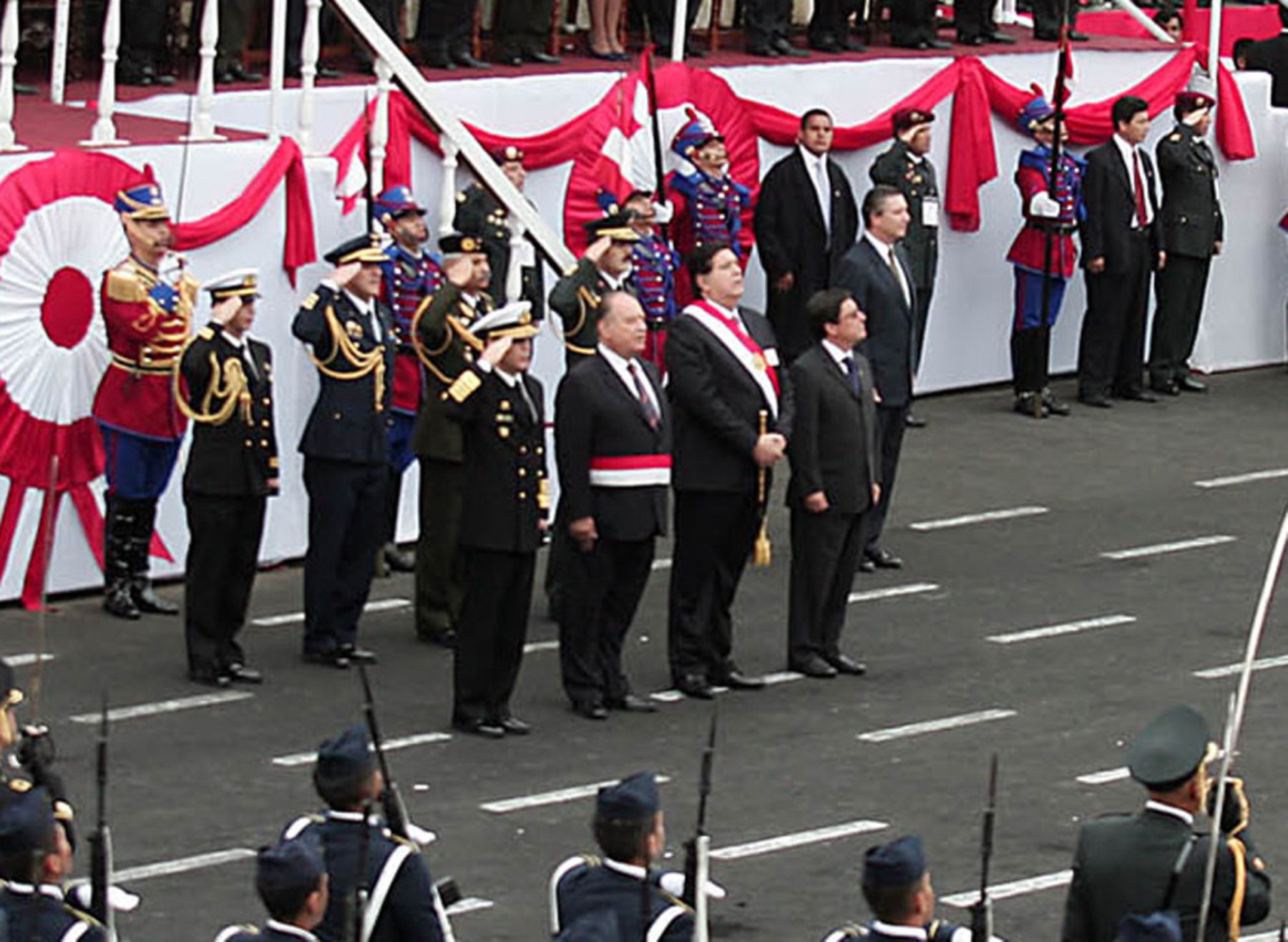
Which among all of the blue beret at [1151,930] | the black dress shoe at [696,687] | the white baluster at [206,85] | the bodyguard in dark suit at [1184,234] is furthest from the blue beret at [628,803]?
the bodyguard in dark suit at [1184,234]

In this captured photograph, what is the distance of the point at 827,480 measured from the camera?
1476cm

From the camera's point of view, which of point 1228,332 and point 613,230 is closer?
point 613,230

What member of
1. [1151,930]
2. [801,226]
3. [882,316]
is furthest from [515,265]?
Result: [1151,930]

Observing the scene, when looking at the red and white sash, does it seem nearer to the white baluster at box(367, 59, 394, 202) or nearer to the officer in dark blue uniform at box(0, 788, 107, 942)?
the white baluster at box(367, 59, 394, 202)

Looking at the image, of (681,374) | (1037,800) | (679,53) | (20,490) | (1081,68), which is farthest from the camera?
(1081,68)

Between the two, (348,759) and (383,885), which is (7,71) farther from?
(383,885)

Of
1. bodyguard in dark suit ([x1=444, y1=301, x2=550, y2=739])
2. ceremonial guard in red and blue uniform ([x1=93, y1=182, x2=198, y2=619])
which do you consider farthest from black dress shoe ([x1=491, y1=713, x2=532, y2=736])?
ceremonial guard in red and blue uniform ([x1=93, y1=182, x2=198, y2=619])

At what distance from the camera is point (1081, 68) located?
71.9ft

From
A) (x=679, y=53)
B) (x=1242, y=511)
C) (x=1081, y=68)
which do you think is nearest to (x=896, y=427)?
(x=1242, y=511)

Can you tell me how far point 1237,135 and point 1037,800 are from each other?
1006 cm

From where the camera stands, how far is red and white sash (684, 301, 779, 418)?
14602 mm

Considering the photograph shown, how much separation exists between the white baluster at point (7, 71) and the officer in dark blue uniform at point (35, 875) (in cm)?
765

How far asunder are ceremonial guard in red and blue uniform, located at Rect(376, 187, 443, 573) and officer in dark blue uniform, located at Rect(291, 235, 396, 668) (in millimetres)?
1138

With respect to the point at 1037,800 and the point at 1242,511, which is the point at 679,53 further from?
the point at 1037,800
